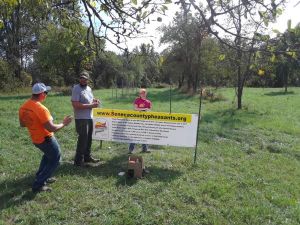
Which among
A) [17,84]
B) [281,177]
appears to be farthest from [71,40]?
[17,84]

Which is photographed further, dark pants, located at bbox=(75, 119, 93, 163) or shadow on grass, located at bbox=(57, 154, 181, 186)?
dark pants, located at bbox=(75, 119, 93, 163)

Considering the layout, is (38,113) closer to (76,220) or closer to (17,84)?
(76,220)

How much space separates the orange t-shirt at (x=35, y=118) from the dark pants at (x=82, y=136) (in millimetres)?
1641

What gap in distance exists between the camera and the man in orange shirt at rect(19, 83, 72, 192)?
6406mm

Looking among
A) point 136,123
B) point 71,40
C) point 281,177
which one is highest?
point 71,40

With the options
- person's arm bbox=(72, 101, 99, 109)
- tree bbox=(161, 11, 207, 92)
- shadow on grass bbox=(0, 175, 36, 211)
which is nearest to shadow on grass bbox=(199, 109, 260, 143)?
person's arm bbox=(72, 101, 99, 109)

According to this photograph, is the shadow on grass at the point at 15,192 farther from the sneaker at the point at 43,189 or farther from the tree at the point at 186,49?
the tree at the point at 186,49

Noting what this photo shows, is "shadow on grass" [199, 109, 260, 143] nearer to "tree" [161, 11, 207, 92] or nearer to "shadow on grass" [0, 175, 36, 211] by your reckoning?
"shadow on grass" [0, 175, 36, 211]

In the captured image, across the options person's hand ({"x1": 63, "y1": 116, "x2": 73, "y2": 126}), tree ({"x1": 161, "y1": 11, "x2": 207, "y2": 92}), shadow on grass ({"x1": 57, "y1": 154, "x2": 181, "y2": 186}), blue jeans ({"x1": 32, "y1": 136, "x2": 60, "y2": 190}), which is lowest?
shadow on grass ({"x1": 57, "y1": 154, "x2": 181, "y2": 186})

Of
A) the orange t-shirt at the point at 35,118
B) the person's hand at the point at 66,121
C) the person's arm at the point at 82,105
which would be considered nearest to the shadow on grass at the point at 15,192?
the orange t-shirt at the point at 35,118

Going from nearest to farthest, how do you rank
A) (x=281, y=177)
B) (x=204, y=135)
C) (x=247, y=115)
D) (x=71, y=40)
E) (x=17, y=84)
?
(x=71, y=40) → (x=281, y=177) → (x=204, y=135) → (x=247, y=115) → (x=17, y=84)

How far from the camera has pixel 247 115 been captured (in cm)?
1994

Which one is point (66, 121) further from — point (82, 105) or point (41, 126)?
point (82, 105)

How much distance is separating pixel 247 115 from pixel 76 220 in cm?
1538
